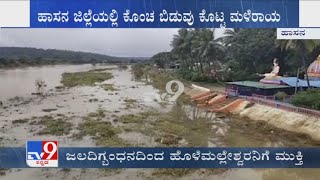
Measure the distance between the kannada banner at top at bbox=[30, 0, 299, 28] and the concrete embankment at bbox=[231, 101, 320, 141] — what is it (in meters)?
0.88

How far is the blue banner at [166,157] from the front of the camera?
4.12 meters

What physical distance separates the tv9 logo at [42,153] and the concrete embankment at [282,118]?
1.87 meters

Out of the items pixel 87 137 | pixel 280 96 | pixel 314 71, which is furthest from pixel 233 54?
pixel 87 137

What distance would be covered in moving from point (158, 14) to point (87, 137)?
4.61ft

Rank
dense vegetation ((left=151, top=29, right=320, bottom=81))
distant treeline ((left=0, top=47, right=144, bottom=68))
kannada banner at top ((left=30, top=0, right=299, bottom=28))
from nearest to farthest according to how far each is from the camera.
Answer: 1. kannada banner at top ((left=30, top=0, right=299, bottom=28))
2. dense vegetation ((left=151, top=29, right=320, bottom=81))
3. distant treeline ((left=0, top=47, right=144, bottom=68))

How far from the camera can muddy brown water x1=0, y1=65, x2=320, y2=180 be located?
4.14 meters

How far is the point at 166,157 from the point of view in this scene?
163 inches

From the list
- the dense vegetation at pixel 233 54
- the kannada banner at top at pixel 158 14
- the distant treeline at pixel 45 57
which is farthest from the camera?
the distant treeline at pixel 45 57

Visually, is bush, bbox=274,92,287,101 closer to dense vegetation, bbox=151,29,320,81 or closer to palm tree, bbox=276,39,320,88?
dense vegetation, bbox=151,29,320,81

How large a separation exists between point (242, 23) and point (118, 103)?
1.45 meters

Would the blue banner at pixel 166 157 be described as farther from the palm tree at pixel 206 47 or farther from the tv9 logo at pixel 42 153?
the palm tree at pixel 206 47

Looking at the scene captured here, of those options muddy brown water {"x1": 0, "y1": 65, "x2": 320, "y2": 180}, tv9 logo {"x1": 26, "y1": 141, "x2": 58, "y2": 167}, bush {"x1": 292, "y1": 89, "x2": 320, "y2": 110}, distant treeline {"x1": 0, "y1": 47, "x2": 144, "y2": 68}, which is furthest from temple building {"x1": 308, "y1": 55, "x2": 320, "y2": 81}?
tv9 logo {"x1": 26, "y1": 141, "x2": 58, "y2": 167}

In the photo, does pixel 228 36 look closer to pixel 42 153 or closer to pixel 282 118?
pixel 282 118

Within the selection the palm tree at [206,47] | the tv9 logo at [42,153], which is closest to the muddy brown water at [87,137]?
the tv9 logo at [42,153]
